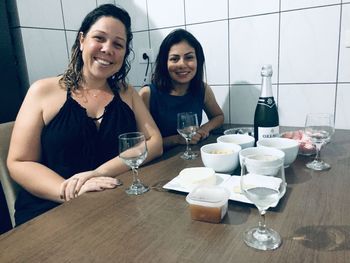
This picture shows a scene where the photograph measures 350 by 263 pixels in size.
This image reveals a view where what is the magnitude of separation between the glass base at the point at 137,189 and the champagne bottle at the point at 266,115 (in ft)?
1.49

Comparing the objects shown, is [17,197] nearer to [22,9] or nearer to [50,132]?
[50,132]

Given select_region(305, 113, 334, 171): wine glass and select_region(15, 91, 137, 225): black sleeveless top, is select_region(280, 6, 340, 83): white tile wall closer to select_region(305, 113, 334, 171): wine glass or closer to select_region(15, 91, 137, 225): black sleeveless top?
select_region(305, 113, 334, 171): wine glass

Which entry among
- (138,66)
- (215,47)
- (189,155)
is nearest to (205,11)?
(215,47)

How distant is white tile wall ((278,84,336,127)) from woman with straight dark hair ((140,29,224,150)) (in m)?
0.33

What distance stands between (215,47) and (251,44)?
20 centimetres

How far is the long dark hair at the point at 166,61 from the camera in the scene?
4.67 feet

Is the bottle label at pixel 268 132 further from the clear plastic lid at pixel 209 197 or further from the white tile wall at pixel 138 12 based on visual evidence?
the white tile wall at pixel 138 12

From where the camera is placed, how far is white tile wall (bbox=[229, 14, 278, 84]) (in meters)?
1.44

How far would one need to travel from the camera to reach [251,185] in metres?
0.57

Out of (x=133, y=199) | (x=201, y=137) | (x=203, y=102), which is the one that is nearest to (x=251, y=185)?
(x=133, y=199)

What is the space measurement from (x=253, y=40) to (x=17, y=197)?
1290 mm

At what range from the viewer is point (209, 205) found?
1.97 feet

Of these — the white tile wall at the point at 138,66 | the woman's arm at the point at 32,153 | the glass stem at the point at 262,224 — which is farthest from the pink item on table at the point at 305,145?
the white tile wall at the point at 138,66

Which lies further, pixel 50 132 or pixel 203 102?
pixel 203 102
